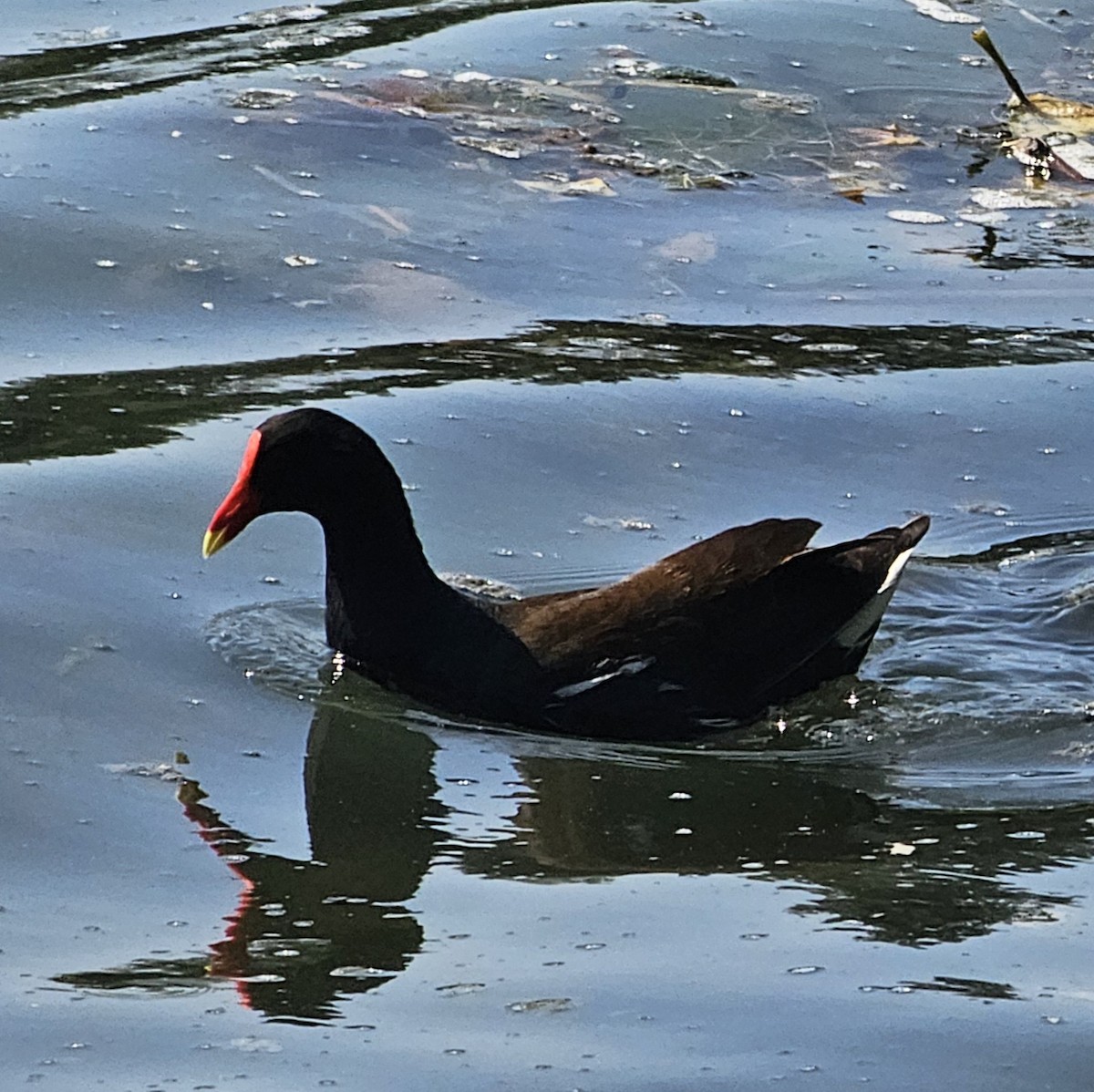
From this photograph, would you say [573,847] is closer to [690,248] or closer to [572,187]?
[690,248]

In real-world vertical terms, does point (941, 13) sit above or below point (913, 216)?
above

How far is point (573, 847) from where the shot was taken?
4520 millimetres

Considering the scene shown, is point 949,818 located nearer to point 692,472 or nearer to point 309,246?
point 692,472

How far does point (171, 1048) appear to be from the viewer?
11.8 feet

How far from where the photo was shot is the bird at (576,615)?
521 cm

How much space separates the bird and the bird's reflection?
122mm

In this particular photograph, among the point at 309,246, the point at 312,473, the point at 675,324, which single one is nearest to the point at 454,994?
the point at 312,473

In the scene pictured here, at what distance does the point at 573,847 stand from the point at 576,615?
87cm

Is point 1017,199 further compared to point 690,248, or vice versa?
point 1017,199

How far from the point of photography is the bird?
5.21m

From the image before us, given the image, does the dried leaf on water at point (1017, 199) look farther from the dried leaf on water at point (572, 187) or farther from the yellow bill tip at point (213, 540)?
the yellow bill tip at point (213, 540)

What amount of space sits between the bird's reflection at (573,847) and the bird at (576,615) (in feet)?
0.40

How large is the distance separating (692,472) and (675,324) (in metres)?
1.05

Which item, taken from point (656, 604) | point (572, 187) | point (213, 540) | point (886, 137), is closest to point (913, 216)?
point (886, 137)
